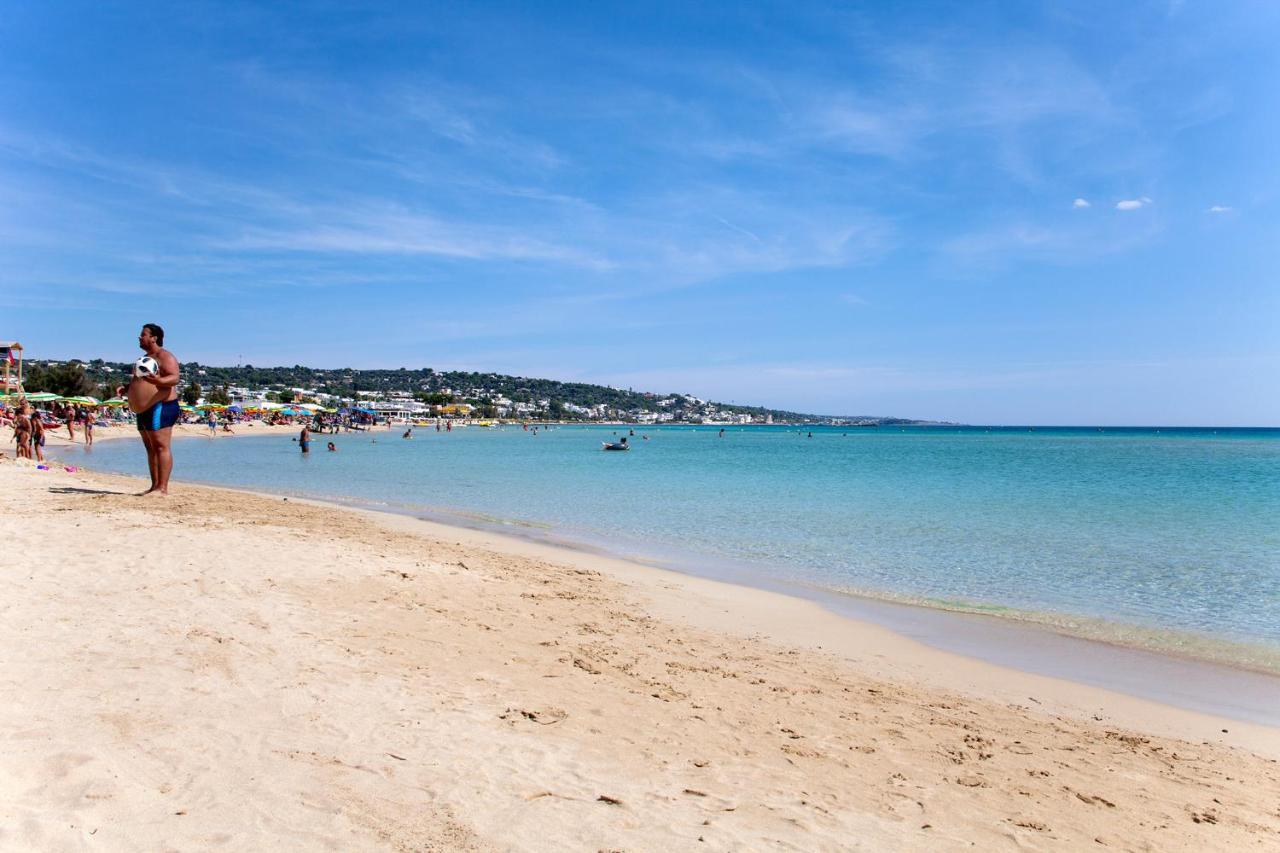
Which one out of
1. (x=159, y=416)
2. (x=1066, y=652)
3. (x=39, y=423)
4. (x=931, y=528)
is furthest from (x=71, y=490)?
(x=931, y=528)

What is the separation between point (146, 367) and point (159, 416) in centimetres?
79

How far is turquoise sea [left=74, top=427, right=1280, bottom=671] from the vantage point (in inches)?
412

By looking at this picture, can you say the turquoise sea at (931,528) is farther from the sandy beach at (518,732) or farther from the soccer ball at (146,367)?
the soccer ball at (146,367)

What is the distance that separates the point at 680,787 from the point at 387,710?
1.81m

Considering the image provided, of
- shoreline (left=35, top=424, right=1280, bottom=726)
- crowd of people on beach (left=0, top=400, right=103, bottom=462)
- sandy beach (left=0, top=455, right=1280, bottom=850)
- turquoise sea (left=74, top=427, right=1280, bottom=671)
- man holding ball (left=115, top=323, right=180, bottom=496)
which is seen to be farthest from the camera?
crowd of people on beach (left=0, top=400, right=103, bottom=462)

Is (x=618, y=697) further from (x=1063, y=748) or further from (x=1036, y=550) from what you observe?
(x=1036, y=550)

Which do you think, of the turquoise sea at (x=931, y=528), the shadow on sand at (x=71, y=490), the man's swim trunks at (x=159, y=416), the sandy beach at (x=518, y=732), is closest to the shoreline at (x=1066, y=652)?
the turquoise sea at (x=931, y=528)

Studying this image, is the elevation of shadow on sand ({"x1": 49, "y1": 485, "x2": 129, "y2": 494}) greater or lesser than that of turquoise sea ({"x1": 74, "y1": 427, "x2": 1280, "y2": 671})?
greater

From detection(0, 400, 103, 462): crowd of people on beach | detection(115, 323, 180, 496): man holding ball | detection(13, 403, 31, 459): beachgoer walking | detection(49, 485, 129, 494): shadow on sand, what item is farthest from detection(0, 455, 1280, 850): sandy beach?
detection(0, 400, 103, 462): crowd of people on beach

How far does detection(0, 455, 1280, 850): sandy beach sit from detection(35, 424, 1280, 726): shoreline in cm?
43

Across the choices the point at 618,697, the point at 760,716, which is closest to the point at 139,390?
the point at 618,697

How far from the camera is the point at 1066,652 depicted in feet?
27.0

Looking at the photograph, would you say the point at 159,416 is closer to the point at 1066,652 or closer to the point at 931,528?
the point at 1066,652

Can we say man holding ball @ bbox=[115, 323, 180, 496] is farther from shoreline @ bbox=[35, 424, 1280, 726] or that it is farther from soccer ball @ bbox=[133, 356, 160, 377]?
shoreline @ bbox=[35, 424, 1280, 726]
